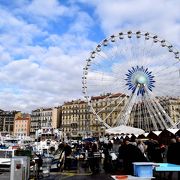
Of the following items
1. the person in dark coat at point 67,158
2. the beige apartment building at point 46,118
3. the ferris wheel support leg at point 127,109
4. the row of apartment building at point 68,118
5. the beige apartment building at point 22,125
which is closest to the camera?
the person in dark coat at point 67,158

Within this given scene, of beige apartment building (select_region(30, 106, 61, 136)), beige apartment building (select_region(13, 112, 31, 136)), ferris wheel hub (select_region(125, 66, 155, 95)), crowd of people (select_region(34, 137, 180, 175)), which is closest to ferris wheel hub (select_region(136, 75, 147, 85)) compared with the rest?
ferris wheel hub (select_region(125, 66, 155, 95))

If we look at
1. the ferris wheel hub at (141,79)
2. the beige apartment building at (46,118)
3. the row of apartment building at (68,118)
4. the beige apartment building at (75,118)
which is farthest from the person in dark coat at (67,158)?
the beige apartment building at (46,118)

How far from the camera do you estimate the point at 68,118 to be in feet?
479

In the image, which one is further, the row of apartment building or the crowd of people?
the row of apartment building

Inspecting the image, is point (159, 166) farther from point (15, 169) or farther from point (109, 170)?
point (109, 170)

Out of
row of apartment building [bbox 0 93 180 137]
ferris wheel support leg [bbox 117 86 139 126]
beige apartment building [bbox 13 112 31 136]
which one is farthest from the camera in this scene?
beige apartment building [bbox 13 112 31 136]

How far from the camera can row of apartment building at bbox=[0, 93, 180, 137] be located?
4794 inches

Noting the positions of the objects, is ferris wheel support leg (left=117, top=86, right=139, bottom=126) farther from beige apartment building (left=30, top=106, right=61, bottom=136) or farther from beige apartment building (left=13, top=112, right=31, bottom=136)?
beige apartment building (left=13, top=112, right=31, bottom=136)

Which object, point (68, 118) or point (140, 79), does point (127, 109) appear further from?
point (68, 118)

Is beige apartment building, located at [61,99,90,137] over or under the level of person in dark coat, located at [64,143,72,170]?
over

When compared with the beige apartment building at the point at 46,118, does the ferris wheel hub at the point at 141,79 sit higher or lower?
lower

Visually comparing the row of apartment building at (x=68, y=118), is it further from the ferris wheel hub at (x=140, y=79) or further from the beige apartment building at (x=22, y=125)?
the ferris wheel hub at (x=140, y=79)

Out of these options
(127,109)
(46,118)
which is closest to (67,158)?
(127,109)

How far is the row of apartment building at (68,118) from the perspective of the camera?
399 feet
